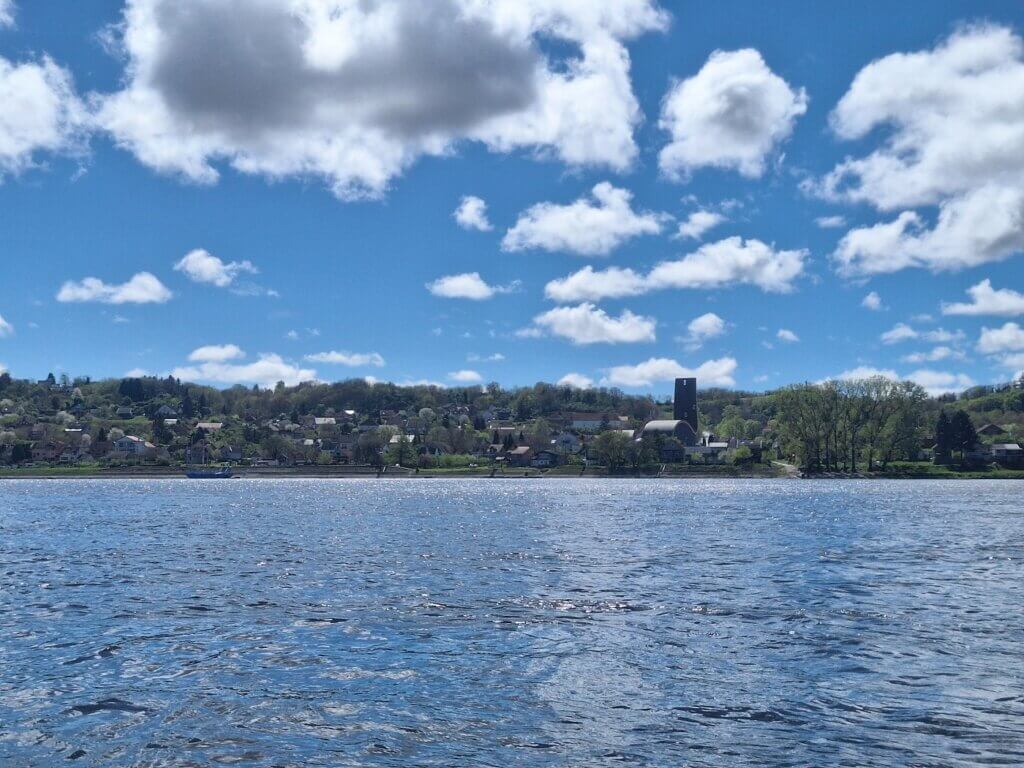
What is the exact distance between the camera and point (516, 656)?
23.1 meters

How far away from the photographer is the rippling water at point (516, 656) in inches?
648

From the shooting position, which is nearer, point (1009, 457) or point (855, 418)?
point (855, 418)

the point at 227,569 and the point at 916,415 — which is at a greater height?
the point at 916,415

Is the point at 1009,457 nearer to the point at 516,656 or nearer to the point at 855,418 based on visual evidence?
the point at 855,418

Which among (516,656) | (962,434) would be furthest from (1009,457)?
(516,656)

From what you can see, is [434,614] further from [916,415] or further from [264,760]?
[916,415]

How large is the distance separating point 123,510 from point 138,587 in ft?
212

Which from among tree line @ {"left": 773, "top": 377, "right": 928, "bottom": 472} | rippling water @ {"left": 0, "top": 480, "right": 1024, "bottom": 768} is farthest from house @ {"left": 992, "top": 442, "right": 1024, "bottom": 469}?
rippling water @ {"left": 0, "top": 480, "right": 1024, "bottom": 768}

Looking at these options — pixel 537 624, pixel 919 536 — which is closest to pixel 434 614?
pixel 537 624

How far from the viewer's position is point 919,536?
57281 millimetres

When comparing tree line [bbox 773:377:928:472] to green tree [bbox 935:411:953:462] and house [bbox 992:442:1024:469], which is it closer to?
green tree [bbox 935:411:953:462]

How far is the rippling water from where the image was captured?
16453 millimetres

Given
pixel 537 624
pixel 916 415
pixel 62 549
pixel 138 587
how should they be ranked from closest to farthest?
1. pixel 537 624
2. pixel 138 587
3. pixel 62 549
4. pixel 916 415

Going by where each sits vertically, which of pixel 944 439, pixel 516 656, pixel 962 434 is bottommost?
pixel 516 656
